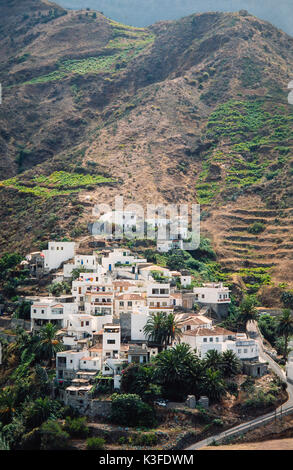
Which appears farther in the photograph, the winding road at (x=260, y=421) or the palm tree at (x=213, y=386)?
the palm tree at (x=213, y=386)

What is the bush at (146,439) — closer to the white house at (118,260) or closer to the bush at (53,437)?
the bush at (53,437)

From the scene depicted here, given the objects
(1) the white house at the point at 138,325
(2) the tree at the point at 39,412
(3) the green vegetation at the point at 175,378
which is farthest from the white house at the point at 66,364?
(1) the white house at the point at 138,325

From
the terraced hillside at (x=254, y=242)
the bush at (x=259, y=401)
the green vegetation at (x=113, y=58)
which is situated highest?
the green vegetation at (x=113, y=58)

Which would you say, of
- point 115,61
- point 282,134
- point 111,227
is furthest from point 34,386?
point 115,61

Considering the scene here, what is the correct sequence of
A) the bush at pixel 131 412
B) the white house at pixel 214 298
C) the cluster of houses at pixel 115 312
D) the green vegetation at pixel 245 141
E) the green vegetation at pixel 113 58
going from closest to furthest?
the bush at pixel 131 412 → the cluster of houses at pixel 115 312 → the white house at pixel 214 298 → the green vegetation at pixel 245 141 → the green vegetation at pixel 113 58

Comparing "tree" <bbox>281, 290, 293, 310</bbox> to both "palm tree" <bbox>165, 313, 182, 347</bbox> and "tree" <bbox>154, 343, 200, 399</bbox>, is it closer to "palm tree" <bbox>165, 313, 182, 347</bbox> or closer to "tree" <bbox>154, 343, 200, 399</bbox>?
"palm tree" <bbox>165, 313, 182, 347</bbox>

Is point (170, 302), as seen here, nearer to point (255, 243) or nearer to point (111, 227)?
point (111, 227)

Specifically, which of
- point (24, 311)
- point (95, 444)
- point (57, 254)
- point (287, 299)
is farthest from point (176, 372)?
point (287, 299)

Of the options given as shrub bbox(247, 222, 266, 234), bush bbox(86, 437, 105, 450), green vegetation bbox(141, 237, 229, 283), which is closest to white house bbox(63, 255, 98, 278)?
green vegetation bbox(141, 237, 229, 283)
